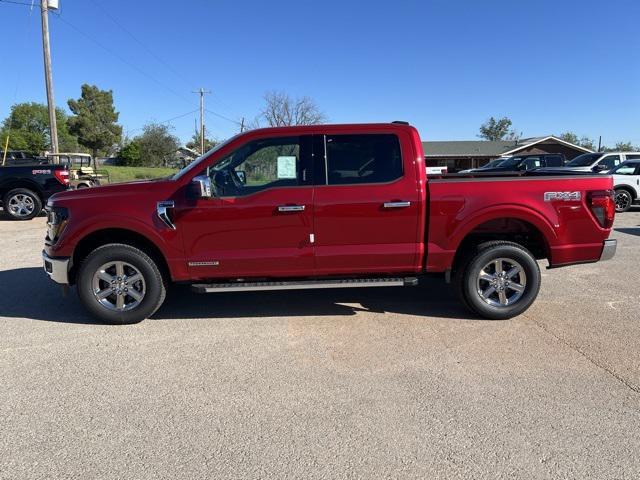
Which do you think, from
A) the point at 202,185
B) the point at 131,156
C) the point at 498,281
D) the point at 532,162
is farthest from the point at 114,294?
the point at 131,156

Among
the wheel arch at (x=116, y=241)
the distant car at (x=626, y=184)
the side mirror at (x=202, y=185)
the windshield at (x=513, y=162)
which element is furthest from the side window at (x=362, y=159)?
the windshield at (x=513, y=162)

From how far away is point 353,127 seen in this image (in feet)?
15.9

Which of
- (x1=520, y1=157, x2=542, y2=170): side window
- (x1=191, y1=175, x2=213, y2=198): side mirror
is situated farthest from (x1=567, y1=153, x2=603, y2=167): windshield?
(x1=191, y1=175, x2=213, y2=198): side mirror

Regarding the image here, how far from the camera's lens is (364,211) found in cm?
470

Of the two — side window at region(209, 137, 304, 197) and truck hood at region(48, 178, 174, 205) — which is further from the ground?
side window at region(209, 137, 304, 197)

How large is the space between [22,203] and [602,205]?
1351cm

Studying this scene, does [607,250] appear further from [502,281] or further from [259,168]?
[259,168]

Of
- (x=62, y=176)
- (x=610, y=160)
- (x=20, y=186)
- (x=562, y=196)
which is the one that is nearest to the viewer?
(x=562, y=196)

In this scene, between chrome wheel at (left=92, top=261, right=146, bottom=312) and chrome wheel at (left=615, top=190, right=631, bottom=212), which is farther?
chrome wheel at (left=615, top=190, right=631, bottom=212)

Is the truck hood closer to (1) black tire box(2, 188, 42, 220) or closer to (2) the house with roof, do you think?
(1) black tire box(2, 188, 42, 220)

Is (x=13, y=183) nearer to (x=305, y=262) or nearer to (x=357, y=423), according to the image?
(x=305, y=262)

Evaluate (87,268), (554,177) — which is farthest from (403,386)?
(87,268)

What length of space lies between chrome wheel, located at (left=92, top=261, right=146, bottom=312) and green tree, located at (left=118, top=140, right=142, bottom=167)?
70349 millimetres

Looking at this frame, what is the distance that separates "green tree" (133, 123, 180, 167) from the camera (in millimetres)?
71438
